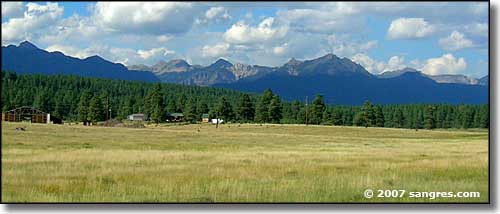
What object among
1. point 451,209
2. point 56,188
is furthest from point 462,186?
point 56,188

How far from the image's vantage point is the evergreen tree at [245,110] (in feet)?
367

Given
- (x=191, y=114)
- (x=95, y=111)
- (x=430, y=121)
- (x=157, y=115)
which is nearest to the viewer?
(x=95, y=111)

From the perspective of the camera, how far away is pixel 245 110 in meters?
112

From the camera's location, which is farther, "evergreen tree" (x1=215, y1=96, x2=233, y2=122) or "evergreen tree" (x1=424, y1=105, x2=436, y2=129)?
"evergreen tree" (x1=424, y1=105, x2=436, y2=129)

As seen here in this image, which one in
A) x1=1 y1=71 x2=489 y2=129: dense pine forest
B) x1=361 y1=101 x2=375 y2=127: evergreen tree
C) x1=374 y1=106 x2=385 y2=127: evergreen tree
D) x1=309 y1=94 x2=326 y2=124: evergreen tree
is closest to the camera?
x1=361 y1=101 x2=375 y2=127: evergreen tree

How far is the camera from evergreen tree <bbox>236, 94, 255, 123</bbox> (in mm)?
111850

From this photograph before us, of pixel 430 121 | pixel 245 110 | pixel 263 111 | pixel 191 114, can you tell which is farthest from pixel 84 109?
pixel 430 121

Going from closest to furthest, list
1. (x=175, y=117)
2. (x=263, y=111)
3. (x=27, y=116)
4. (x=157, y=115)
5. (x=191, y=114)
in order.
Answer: (x=27, y=116) < (x=157, y=115) < (x=263, y=111) < (x=191, y=114) < (x=175, y=117)

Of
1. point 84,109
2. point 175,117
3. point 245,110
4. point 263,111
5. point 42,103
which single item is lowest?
point 175,117
